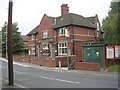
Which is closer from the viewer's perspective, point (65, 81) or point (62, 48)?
point (65, 81)

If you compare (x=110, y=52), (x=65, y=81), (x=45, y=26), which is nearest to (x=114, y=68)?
(x=110, y=52)

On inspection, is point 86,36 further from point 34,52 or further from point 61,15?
point 34,52

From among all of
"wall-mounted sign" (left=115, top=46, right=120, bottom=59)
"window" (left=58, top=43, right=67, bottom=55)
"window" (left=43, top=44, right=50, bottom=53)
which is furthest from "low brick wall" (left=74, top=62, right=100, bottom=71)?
"window" (left=43, top=44, right=50, bottom=53)

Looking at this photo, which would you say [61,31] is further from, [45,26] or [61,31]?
[45,26]

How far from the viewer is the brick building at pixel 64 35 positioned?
152 feet

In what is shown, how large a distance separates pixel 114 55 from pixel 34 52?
2855 cm

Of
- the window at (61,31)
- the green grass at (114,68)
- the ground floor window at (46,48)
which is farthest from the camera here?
the ground floor window at (46,48)

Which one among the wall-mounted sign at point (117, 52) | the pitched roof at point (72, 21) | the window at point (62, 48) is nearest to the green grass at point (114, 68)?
the wall-mounted sign at point (117, 52)

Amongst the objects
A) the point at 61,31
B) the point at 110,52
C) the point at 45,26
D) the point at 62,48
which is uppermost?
the point at 45,26

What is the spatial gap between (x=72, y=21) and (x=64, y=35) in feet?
9.28

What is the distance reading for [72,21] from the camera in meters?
47.5

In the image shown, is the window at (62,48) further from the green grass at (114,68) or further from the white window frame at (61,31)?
the green grass at (114,68)

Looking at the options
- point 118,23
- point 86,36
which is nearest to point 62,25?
point 86,36

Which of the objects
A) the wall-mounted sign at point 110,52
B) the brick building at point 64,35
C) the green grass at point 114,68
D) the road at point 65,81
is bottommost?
the road at point 65,81
